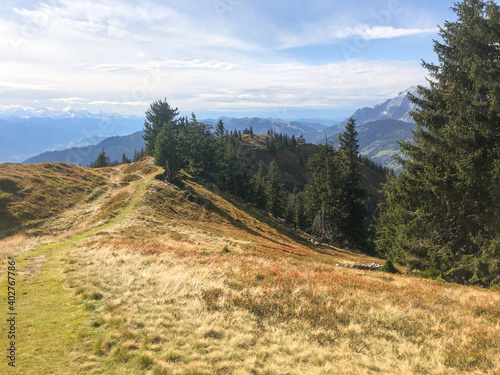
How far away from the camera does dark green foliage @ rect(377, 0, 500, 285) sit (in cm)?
1375

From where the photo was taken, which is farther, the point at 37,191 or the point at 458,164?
the point at 37,191

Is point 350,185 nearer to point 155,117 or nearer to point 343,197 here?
point 343,197

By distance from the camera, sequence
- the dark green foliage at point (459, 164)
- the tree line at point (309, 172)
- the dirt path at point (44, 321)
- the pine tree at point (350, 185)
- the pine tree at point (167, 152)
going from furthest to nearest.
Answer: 1. the pine tree at point (167, 152)
2. the tree line at point (309, 172)
3. the pine tree at point (350, 185)
4. the dark green foliage at point (459, 164)
5. the dirt path at point (44, 321)

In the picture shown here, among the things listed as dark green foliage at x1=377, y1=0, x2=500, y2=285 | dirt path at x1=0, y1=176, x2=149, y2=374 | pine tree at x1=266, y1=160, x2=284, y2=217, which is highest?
dark green foliage at x1=377, y1=0, x2=500, y2=285

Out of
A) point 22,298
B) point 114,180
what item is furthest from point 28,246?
point 114,180

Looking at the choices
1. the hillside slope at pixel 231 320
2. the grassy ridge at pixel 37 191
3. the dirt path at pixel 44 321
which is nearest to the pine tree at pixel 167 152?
the grassy ridge at pixel 37 191

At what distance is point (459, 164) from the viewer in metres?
13.9

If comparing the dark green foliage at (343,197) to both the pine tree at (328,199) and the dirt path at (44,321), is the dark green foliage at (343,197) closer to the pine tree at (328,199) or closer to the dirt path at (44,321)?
the pine tree at (328,199)

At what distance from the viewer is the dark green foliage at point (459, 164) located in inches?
542

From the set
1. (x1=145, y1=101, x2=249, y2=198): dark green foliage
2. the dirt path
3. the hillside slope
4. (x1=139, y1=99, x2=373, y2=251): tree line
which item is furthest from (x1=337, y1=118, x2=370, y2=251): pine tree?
the dirt path

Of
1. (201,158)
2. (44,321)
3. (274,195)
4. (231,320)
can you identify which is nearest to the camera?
(44,321)

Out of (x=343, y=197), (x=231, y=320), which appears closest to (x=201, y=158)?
(x=343, y=197)

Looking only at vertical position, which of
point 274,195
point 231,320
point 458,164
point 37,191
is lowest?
point 274,195

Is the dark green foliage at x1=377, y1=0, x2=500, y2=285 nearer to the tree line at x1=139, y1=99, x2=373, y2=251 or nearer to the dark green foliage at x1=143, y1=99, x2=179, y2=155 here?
the tree line at x1=139, y1=99, x2=373, y2=251
